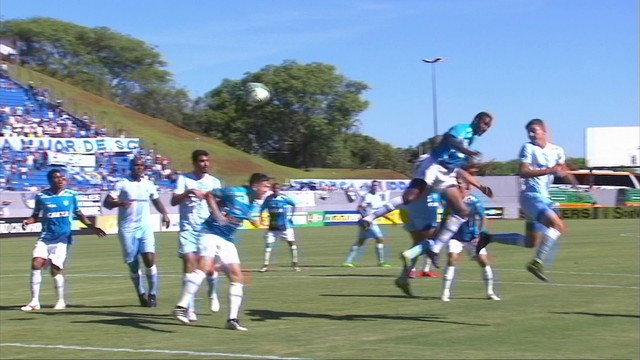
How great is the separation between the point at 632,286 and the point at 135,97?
9420cm

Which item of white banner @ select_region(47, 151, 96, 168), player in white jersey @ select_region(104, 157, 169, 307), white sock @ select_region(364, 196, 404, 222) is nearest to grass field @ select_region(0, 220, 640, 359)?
player in white jersey @ select_region(104, 157, 169, 307)

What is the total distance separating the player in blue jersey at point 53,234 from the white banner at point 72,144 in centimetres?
3827

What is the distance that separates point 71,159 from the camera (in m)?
52.3

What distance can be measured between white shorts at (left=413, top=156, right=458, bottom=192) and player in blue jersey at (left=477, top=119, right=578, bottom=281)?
94cm

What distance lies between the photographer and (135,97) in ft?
349

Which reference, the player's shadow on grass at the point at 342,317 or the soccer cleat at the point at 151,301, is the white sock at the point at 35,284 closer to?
the soccer cleat at the point at 151,301

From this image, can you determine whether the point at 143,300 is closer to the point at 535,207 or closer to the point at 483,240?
the point at 483,240

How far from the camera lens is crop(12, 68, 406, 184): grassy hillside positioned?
7019 centimetres

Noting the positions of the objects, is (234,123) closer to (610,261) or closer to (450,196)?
(610,261)

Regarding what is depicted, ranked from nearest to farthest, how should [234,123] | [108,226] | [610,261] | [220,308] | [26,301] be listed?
→ 1. [220,308]
2. [26,301]
3. [610,261]
4. [108,226]
5. [234,123]

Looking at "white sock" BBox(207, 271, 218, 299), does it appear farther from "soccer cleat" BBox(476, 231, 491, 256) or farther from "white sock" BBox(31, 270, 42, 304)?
"soccer cleat" BBox(476, 231, 491, 256)

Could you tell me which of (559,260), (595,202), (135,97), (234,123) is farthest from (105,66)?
(559,260)

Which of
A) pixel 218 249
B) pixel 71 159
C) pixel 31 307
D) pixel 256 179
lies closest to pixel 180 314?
pixel 218 249

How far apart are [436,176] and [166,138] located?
6312cm
